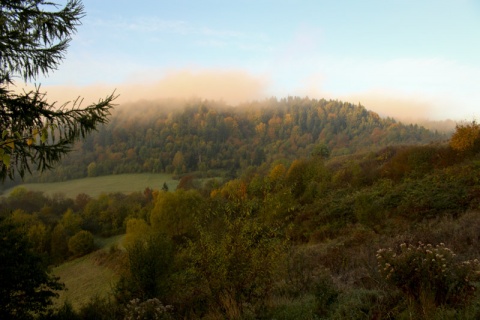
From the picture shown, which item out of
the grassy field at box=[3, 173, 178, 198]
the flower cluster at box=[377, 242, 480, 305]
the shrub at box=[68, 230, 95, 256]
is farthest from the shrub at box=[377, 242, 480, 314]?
the grassy field at box=[3, 173, 178, 198]

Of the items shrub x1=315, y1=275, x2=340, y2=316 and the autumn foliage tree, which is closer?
shrub x1=315, y1=275, x2=340, y2=316

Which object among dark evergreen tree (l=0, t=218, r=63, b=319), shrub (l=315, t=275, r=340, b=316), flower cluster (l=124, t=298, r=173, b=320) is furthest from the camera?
dark evergreen tree (l=0, t=218, r=63, b=319)

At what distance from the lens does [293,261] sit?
12797 millimetres

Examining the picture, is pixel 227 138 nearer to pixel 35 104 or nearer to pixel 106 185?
pixel 106 185

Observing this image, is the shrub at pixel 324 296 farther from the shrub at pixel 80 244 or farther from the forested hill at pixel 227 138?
the forested hill at pixel 227 138

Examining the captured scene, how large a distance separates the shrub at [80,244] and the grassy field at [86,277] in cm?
172

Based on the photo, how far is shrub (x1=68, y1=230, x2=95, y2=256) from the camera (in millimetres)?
47062

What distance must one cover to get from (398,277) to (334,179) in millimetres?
38247

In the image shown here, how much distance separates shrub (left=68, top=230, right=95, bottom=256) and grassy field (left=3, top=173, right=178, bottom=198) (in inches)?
1609

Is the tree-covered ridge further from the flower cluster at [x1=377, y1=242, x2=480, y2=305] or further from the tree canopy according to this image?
the tree canopy

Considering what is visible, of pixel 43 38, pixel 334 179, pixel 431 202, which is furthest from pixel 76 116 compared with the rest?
pixel 334 179

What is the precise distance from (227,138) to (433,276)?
490 ft

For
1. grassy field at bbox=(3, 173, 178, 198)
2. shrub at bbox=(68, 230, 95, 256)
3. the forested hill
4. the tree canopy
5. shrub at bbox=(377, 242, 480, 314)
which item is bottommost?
grassy field at bbox=(3, 173, 178, 198)

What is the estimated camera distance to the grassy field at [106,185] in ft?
306
